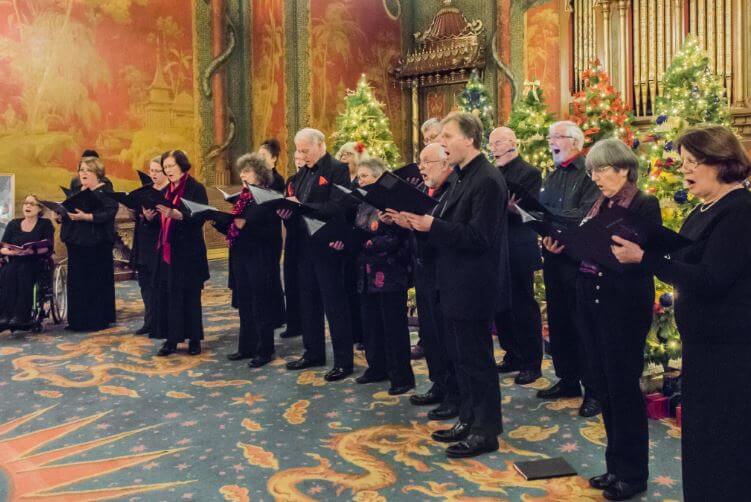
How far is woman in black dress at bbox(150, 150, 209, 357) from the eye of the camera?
6.27 metres

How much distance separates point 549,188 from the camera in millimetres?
4949

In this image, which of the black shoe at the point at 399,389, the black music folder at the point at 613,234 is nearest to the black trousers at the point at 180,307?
the black shoe at the point at 399,389

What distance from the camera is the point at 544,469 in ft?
12.4

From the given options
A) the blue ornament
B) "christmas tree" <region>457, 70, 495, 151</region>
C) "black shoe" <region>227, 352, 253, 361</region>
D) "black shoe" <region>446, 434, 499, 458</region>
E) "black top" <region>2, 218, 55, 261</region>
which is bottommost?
"black shoe" <region>446, 434, 499, 458</region>

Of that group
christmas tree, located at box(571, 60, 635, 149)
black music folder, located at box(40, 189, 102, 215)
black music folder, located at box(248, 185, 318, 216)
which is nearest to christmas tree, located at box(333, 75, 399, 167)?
christmas tree, located at box(571, 60, 635, 149)

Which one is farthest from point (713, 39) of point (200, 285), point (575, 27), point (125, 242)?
point (125, 242)

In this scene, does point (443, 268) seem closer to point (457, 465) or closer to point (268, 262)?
point (457, 465)

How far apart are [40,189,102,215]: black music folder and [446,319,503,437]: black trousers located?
449cm

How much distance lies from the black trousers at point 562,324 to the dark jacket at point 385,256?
2.91 feet

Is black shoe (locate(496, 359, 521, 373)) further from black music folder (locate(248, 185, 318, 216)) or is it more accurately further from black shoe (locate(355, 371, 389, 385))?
black music folder (locate(248, 185, 318, 216))

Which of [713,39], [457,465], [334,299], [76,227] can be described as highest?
[713,39]

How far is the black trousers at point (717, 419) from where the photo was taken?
2.59m

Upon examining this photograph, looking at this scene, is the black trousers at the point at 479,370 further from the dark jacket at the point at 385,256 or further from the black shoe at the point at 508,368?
the black shoe at the point at 508,368

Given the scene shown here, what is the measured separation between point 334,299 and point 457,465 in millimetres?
2010
